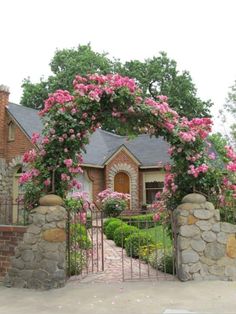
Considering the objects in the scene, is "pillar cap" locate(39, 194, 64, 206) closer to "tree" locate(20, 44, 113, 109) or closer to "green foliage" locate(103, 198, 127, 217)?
"green foliage" locate(103, 198, 127, 217)

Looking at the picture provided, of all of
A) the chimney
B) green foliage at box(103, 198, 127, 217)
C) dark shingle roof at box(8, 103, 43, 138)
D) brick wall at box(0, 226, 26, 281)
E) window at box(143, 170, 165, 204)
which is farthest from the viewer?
window at box(143, 170, 165, 204)

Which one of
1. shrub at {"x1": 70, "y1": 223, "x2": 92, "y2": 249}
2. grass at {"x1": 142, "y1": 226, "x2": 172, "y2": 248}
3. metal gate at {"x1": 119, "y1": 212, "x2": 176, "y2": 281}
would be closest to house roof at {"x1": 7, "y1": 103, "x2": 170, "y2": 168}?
grass at {"x1": 142, "y1": 226, "x2": 172, "y2": 248}

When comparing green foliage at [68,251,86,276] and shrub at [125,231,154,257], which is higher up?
shrub at [125,231,154,257]

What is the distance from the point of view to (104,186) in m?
20.0

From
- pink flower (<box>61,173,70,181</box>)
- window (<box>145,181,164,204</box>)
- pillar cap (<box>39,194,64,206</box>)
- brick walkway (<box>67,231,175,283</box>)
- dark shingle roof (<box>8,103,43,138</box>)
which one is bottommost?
brick walkway (<box>67,231,175,283</box>)

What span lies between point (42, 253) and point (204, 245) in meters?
2.89

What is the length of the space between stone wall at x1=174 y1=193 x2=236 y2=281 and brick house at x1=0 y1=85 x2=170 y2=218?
32.5 ft

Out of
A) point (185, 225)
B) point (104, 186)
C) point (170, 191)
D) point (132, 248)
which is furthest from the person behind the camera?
point (104, 186)

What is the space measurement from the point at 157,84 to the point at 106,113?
27.4 meters

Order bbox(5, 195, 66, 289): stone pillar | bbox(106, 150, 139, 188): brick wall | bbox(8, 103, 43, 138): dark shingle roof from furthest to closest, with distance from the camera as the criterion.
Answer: bbox(106, 150, 139, 188): brick wall, bbox(8, 103, 43, 138): dark shingle roof, bbox(5, 195, 66, 289): stone pillar

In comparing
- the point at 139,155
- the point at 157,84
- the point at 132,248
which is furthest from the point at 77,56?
the point at 132,248

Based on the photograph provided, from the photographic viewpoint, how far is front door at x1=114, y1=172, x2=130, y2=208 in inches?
797

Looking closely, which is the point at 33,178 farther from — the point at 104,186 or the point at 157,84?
the point at 157,84

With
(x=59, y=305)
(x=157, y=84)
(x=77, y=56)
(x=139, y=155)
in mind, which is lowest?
(x=59, y=305)
